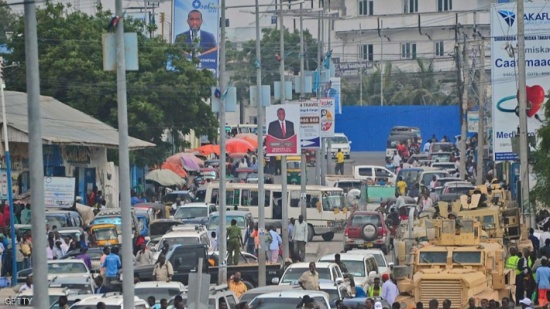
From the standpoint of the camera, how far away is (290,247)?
4344 centimetres

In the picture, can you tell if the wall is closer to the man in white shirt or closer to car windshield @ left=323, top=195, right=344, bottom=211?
car windshield @ left=323, top=195, right=344, bottom=211

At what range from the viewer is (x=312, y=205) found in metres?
51.5

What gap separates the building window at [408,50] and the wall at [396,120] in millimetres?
17500

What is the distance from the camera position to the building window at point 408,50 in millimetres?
118562

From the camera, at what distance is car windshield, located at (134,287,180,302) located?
25.9 m

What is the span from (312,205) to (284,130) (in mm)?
10022

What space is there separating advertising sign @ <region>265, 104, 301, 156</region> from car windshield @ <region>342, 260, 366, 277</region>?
30.6ft

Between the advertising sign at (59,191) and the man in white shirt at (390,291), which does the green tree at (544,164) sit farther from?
the advertising sign at (59,191)

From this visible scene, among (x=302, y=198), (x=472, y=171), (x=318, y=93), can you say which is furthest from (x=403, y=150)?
(x=302, y=198)

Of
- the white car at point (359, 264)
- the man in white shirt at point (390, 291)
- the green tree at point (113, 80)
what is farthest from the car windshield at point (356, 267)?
the green tree at point (113, 80)

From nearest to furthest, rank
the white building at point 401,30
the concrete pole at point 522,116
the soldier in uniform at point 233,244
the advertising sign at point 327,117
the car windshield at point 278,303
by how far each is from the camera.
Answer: the car windshield at point 278,303, the soldier in uniform at point 233,244, the concrete pole at point 522,116, the advertising sign at point 327,117, the white building at point 401,30

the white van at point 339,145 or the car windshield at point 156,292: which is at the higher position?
the white van at point 339,145

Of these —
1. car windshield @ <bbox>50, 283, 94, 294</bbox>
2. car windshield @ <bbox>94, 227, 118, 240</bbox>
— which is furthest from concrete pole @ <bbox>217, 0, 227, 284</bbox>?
car windshield @ <bbox>50, 283, 94, 294</bbox>

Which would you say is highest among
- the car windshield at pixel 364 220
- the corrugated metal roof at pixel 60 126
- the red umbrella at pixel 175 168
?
the corrugated metal roof at pixel 60 126
